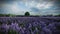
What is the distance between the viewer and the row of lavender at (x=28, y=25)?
3.57ft

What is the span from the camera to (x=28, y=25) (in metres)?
1.16

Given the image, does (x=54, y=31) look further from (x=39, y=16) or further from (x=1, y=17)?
(x=1, y=17)

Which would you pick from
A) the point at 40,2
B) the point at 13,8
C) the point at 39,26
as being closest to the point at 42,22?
the point at 39,26

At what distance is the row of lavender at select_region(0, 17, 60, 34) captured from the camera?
3.57ft

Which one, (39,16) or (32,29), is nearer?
(32,29)

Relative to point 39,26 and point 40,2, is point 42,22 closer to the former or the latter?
point 39,26

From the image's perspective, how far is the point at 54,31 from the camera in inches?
45.9

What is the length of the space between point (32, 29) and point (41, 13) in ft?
0.67

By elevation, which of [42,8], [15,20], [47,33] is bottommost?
[47,33]

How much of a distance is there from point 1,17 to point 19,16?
0.58ft

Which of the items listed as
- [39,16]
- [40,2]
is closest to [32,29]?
[39,16]

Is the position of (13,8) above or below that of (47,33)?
above

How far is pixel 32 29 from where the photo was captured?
110 centimetres

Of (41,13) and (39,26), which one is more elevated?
(41,13)
